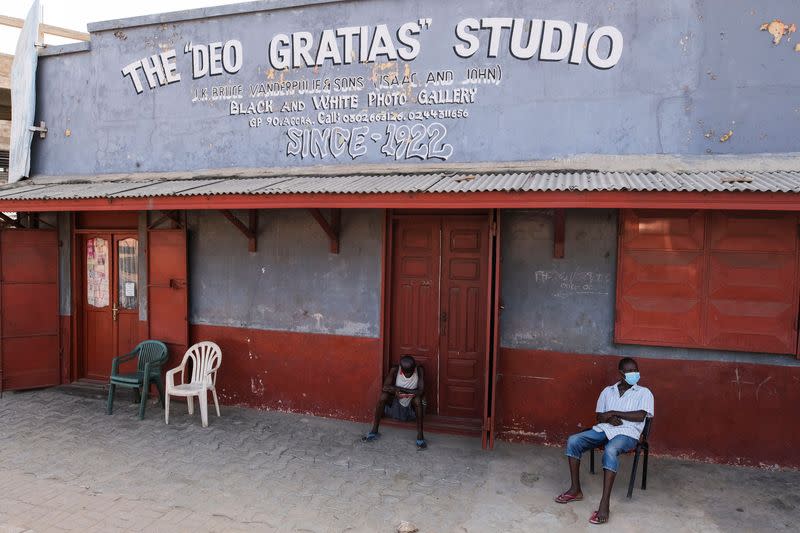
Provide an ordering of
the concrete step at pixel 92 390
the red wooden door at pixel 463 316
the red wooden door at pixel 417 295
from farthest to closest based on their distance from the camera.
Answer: the concrete step at pixel 92 390 < the red wooden door at pixel 417 295 < the red wooden door at pixel 463 316

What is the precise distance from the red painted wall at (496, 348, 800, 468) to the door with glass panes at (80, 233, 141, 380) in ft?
18.4

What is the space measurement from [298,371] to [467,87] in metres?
4.12

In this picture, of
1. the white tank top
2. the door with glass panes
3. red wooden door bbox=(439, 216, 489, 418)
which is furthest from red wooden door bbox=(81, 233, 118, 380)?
red wooden door bbox=(439, 216, 489, 418)

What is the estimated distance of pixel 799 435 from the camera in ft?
17.0

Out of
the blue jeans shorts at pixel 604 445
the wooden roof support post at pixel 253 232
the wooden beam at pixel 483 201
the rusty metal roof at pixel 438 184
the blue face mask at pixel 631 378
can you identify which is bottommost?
the blue jeans shorts at pixel 604 445

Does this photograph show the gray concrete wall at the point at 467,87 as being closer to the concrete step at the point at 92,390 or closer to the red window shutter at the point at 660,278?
the red window shutter at the point at 660,278

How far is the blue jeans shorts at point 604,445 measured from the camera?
4.50 m

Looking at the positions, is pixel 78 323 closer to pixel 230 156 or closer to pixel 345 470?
pixel 230 156

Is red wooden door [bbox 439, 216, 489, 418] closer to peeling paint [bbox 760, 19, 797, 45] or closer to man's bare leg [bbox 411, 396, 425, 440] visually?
man's bare leg [bbox 411, 396, 425, 440]

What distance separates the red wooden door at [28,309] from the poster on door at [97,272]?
1.44 ft

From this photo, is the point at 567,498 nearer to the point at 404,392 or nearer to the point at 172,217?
the point at 404,392

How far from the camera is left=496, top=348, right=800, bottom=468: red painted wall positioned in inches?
206

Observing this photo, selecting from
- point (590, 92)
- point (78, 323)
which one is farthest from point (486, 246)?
point (78, 323)

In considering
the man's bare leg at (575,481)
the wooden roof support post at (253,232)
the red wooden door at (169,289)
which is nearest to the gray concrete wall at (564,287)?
the man's bare leg at (575,481)
